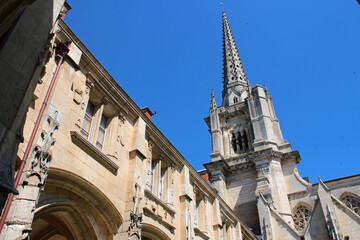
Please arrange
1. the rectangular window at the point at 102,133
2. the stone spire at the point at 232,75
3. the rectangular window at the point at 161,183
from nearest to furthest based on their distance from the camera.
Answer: the rectangular window at the point at 102,133, the rectangular window at the point at 161,183, the stone spire at the point at 232,75

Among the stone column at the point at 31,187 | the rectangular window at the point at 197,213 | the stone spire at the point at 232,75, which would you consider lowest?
the stone column at the point at 31,187

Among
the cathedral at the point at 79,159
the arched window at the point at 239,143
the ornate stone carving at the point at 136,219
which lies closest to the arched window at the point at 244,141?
the arched window at the point at 239,143

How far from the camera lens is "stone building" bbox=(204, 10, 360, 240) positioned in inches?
976

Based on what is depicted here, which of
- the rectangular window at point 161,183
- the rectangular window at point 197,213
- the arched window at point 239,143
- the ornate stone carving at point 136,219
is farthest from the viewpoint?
the arched window at point 239,143

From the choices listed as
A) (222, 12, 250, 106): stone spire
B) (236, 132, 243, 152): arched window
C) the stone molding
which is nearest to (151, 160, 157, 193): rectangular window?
the stone molding

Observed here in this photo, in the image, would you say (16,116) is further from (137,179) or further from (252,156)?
(252,156)

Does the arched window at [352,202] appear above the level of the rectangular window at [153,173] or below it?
above

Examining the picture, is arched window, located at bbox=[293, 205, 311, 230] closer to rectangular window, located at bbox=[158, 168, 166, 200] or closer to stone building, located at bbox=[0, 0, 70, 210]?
rectangular window, located at bbox=[158, 168, 166, 200]

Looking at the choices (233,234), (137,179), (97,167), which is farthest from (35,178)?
(233,234)

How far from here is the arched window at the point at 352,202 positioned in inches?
1095

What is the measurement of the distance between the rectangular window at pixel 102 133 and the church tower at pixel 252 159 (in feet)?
62.5

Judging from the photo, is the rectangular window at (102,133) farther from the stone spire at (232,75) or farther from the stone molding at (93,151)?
the stone spire at (232,75)

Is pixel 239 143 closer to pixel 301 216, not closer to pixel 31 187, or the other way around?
pixel 301 216

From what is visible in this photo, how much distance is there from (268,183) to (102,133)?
74.0 feet
